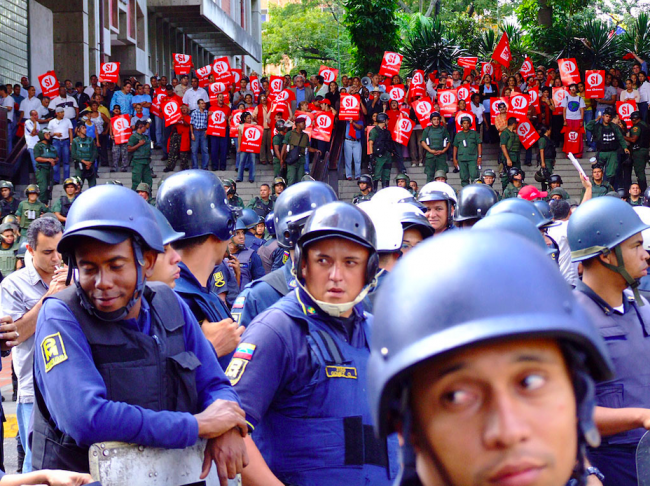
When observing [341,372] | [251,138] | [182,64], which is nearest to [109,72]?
[182,64]

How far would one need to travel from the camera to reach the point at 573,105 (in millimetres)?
20094

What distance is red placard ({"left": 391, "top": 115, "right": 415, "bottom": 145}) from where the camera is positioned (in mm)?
19750

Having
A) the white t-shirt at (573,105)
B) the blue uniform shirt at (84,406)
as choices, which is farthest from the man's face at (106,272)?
the white t-shirt at (573,105)

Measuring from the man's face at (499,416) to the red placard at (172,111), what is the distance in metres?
19.6

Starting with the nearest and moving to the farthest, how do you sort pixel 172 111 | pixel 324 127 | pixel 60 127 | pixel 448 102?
pixel 324 127
pixel 60 127
pixel 448 102
pixel 172 111

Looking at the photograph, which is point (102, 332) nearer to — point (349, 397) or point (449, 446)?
point (349, 397)

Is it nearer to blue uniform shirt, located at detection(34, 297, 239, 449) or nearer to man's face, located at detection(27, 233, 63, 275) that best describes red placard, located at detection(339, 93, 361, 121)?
man's face, located at detection(27, 233, 63, 275)

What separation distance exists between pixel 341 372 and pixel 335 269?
0.46 m

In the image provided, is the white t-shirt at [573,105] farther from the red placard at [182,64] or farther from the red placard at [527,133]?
the red placard at [182,64]

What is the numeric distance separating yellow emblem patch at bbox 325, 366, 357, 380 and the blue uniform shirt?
482 mm

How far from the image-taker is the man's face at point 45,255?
577cm

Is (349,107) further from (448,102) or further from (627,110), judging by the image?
(627,110)

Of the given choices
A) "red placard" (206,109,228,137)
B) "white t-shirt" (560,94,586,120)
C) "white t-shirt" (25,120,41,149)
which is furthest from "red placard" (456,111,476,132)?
"white t-shirt" (25,120,41,149)

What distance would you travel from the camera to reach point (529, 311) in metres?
1.26
